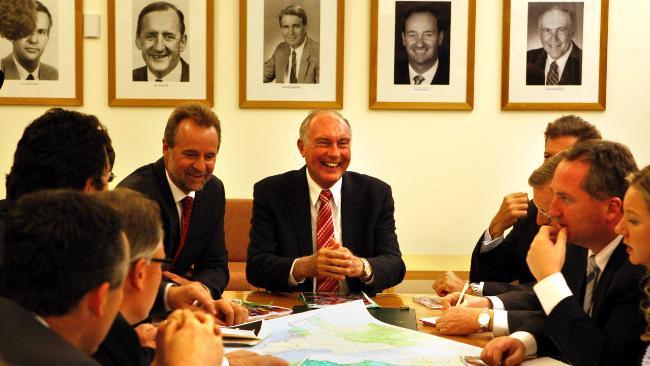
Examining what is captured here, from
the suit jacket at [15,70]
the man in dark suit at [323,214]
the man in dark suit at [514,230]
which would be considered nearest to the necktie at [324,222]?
Result: the man in dark suit at [323,214]

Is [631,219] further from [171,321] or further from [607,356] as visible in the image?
[171,321]

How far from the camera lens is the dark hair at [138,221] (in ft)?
6.27

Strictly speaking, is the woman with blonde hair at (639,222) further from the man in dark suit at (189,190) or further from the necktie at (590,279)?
the man in dark suit at (189,190)

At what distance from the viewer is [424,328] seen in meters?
3.10

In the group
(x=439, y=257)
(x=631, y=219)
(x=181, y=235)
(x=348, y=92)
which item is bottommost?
(x=439, y=257)

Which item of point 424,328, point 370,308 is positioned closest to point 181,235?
point 370,308

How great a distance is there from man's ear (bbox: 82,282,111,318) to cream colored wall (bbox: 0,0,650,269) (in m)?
4.32

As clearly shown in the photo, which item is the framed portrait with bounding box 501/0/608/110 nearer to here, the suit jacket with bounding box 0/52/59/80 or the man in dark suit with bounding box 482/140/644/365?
the man in dark suit with bounding box 482/140/644/365

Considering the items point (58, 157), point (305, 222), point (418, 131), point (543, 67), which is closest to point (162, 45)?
point (418, 131)

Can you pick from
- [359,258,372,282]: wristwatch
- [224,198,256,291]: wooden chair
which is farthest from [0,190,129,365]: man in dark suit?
[224,198,256,291]: wooden chair

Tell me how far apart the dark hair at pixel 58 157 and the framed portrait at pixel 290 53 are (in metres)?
3.18

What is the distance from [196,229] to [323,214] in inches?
26.0

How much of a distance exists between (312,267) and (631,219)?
168cm

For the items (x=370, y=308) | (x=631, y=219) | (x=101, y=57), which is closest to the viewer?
(x=631, y=219)
